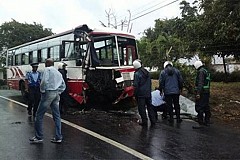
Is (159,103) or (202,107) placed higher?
(159,103)

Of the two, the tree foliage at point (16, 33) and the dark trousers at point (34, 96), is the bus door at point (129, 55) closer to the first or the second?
the dark trousers at point (34, 96)

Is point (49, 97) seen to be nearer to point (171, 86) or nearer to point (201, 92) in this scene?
point (171, 86)

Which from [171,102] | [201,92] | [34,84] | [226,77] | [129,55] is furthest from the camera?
[226,77]

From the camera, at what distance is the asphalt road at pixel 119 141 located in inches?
247

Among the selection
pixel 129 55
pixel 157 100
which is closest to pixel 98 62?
pixel 129 55

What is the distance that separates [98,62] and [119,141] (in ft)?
18.3

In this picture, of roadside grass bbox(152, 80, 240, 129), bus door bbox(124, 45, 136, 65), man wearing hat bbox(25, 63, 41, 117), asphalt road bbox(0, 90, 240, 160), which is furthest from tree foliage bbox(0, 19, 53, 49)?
asphalt road bbox(0, 90, 240, 160)

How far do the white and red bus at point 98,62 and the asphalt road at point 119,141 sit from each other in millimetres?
2304

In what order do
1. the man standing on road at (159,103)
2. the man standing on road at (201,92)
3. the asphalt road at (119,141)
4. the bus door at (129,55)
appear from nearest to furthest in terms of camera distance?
the asphalt road at (119,141), the man standing on road at (201,92), the man standing on road at (159,103), the bus door at (129,55)

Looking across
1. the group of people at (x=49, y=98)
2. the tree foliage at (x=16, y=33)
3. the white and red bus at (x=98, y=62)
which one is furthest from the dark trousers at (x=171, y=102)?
the tree foliage at (x=16, y=33)

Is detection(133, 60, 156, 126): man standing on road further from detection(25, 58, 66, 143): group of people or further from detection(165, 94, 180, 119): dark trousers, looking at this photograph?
detection(25, 58, 66, 143): group of people

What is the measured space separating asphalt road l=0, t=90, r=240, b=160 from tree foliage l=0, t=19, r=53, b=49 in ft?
119

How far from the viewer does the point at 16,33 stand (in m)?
45.2

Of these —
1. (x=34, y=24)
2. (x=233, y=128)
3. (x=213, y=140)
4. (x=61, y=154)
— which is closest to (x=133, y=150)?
(x=61, y=154)
